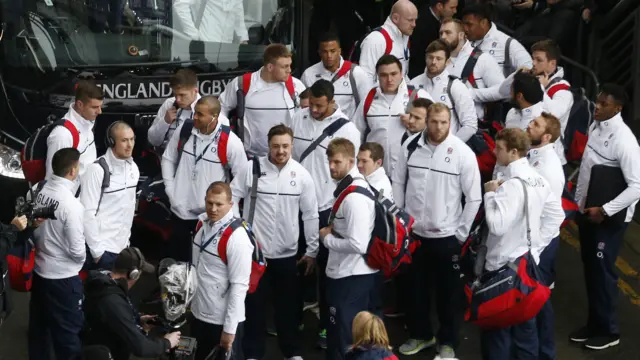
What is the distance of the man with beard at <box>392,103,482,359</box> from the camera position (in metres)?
9.13

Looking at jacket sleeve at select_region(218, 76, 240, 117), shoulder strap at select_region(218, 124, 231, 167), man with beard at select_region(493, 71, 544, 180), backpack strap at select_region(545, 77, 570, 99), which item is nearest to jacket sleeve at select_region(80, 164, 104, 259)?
shoulder strap at select_region(218, 124, 231, 167)

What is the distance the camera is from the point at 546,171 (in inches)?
350

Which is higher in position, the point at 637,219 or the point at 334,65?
the point at 334,65

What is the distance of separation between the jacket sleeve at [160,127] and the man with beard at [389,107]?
1740mm

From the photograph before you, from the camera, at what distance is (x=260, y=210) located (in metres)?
9.02

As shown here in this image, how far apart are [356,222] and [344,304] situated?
2.23ft

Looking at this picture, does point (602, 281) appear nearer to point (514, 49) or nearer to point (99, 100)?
point (514, 49)

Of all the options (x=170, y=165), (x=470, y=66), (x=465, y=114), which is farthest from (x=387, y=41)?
(x=170, y=165)

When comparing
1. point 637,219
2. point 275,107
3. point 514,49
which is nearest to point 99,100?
point 275,107

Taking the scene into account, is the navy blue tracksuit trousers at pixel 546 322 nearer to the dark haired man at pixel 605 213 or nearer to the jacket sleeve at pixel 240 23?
the dark haired man at pixel 605 213

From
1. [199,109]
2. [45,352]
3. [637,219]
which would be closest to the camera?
[45,352]

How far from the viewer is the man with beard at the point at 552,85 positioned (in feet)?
34.0

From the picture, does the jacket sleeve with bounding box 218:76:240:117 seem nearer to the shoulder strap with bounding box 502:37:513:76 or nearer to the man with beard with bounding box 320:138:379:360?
the man with beard with bounding box 320:138:379:360

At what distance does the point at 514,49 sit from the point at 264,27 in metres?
A: 2.51
